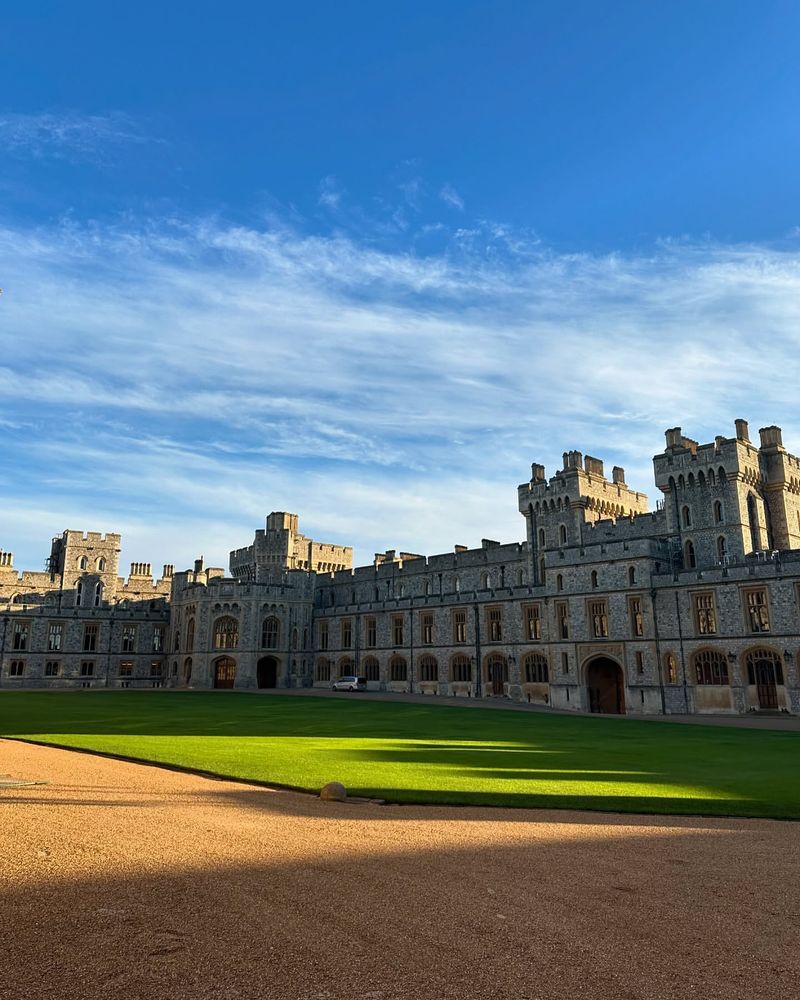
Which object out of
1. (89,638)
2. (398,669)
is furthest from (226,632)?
(398,669)

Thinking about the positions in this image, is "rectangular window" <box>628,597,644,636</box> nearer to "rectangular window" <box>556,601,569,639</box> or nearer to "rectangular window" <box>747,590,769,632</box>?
"rectangular window" <box>556,601,569,639</box>

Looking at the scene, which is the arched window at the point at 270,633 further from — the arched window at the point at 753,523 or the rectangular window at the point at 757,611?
the rectangular window at the point at 757,611

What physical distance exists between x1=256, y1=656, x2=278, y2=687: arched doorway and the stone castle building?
Answer: 1.26ft

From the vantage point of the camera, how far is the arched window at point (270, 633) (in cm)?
6266

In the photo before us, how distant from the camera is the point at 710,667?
40.2m

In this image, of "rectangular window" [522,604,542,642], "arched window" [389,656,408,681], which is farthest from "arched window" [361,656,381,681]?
"rectangular window" [522,604,542,642]

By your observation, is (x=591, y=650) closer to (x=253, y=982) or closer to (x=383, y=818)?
(x=383, y=818)

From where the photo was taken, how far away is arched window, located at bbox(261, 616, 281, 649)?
62.7 meters

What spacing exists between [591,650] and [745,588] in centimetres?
973

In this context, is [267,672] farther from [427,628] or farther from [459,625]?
[459,625]

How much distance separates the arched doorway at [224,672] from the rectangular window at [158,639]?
10.1 meters

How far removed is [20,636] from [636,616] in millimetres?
49660

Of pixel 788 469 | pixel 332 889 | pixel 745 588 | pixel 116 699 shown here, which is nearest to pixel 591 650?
pixel 745 588

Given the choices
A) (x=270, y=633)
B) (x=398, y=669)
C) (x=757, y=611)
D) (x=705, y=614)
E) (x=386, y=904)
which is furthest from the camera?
(x=270, y=633)
